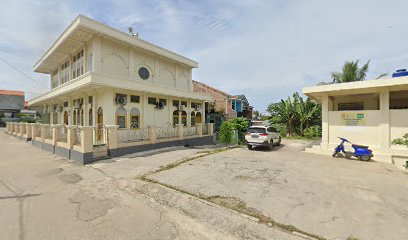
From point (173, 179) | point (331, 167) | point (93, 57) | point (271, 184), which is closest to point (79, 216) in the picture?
point (173, 179)

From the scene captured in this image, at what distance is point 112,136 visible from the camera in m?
9.42

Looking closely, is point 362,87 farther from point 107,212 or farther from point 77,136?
point 77,136

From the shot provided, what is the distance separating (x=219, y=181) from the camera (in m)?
6.00

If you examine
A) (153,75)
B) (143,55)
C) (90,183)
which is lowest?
(90,183)

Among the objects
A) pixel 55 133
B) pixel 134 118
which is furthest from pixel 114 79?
pixel 55 133

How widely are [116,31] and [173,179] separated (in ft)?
35.8

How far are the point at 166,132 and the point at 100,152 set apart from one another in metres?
4.41

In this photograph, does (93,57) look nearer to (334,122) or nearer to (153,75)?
(153,75)

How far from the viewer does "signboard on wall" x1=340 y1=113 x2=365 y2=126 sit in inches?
391

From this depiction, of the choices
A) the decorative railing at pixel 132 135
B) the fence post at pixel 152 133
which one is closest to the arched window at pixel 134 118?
the decorative railing at pixel 132 135

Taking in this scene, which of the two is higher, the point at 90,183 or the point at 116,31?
the point at 116,31

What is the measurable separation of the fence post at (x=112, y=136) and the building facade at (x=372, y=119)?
11.6 m

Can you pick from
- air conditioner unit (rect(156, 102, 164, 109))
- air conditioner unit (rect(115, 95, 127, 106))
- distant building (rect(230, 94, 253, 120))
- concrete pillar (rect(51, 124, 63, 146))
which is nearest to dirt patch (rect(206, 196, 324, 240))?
air conditioner unit (rect(115, 95, 127, 106))

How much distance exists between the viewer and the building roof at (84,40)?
34.7 feet
